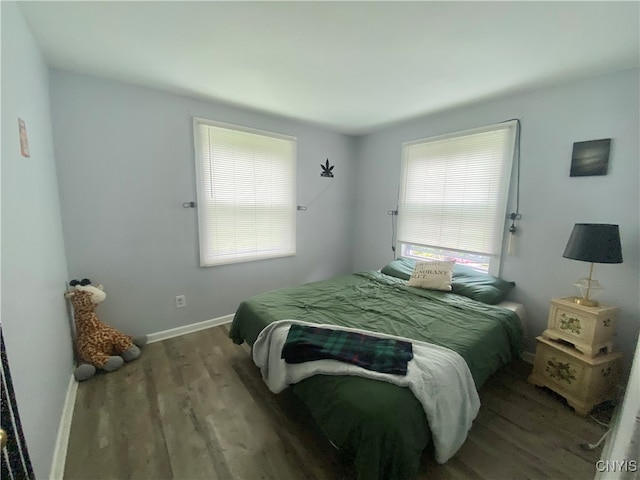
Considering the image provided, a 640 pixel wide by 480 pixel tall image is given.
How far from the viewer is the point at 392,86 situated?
7.02ft

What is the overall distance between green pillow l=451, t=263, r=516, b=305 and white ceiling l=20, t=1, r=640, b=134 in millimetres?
1612

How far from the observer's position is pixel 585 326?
171 centimetres

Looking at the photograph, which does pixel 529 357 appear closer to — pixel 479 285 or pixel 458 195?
pixel 479 285

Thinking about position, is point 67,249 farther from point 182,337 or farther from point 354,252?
point 354,252

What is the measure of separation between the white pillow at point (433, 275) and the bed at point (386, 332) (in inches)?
2.7

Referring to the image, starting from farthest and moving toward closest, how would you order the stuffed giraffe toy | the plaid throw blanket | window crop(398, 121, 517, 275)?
window crop(398, 121, 517, 275) < the stuffed giraffe toy < the plaid throw blanket

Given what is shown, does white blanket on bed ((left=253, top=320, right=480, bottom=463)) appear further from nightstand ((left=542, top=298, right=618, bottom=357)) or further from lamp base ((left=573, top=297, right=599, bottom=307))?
lamp base ((left=573, top=297, right=599, bottom=307))

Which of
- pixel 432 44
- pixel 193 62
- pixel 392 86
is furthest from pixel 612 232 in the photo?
pixel 193 62

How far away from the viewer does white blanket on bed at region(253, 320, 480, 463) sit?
122 centimetres

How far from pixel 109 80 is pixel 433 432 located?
320 cm

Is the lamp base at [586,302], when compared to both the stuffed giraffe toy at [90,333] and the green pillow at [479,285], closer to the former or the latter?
the green pillow at [479,285]

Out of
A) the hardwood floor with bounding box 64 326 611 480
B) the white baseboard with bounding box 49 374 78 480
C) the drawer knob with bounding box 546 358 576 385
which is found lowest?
the hardwood floor with bounding box 64 326 611 480

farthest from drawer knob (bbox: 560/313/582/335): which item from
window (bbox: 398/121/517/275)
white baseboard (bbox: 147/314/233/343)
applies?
white baseboard (bbox: 147/314/233/343)

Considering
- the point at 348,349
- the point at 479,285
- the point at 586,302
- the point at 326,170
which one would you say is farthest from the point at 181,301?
the point at 586,302
